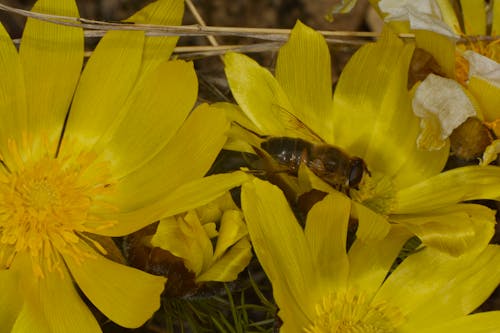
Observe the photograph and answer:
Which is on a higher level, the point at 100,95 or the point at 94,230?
the point at 100,95

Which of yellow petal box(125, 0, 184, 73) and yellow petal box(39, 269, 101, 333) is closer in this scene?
yellow petal box(39, 269, 101, 333)

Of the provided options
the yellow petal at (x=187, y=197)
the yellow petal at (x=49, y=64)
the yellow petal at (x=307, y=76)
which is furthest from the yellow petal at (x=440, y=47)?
the yellow petal at (x=49, y=64)

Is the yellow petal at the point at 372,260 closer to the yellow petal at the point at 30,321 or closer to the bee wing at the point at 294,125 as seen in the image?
the bee wing at the point at 294,125

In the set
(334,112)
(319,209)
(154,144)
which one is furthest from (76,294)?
(334,112)

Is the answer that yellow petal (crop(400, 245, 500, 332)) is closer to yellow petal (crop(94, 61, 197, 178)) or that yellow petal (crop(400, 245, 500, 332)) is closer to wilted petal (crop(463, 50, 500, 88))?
wilted petal (crop(463, 50, 500, 88))

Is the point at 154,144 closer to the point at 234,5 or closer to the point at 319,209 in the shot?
the point at 319,209

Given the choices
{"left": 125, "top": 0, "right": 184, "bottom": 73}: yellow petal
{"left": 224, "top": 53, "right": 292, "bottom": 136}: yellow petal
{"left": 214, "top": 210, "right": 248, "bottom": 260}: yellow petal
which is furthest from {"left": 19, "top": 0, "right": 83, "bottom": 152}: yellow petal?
{"left": 214, "top": 210, "right": 248, "bottom": 260}: yellow petal
